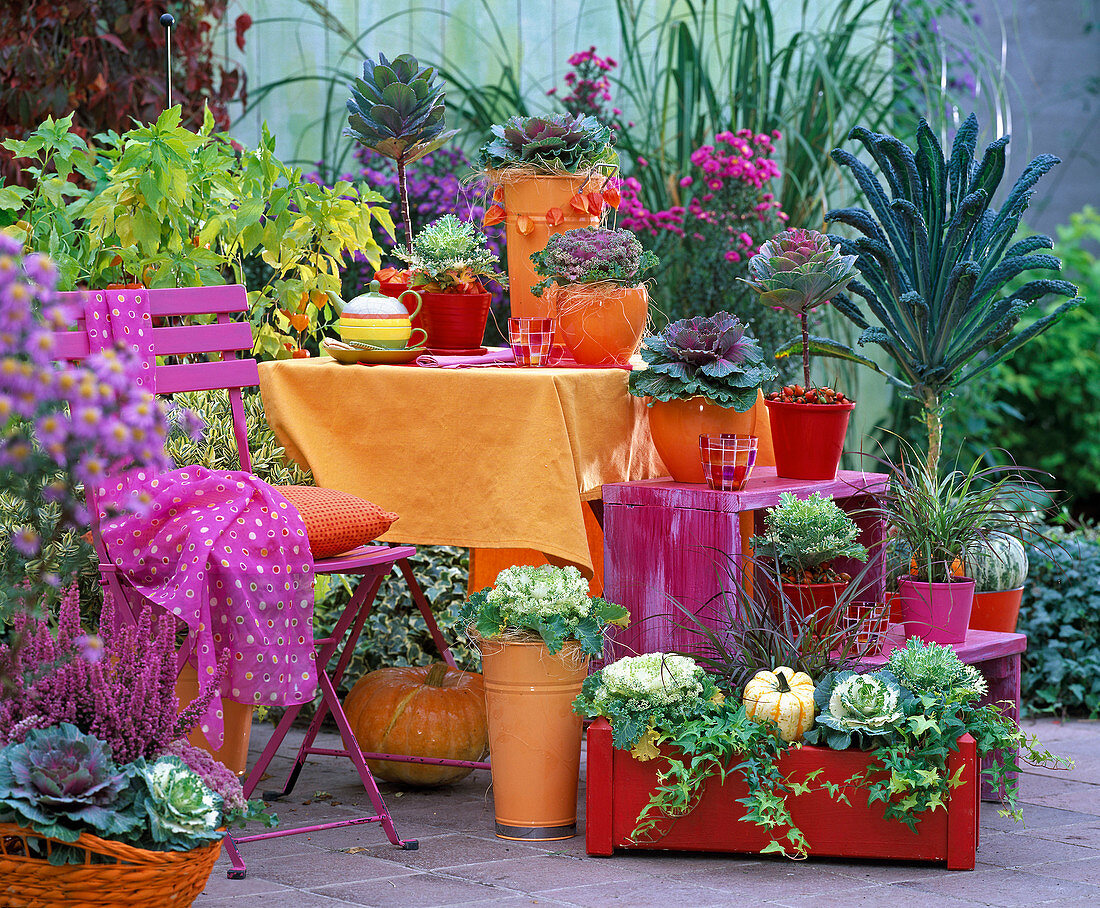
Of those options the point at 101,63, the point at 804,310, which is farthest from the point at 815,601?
the point at 101,63

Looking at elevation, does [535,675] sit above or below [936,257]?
below

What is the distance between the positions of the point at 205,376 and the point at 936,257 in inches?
76.7

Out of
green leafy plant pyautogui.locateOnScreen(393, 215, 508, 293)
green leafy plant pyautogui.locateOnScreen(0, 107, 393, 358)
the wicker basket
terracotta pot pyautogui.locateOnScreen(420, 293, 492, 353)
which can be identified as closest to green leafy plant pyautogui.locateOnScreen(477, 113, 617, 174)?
green leafy plant pyautogui.locateOnScreen(393, 215, 508, 293)

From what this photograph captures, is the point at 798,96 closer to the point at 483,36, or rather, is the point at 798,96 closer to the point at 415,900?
the point at 483,36

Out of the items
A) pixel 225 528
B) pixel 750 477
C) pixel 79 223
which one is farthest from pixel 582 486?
pixel 79 223

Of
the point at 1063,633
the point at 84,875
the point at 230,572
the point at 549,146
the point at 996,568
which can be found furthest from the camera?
the point at 1063,633

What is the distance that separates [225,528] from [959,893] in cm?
160

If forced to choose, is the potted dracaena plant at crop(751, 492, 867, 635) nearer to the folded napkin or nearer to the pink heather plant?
the folded napkin

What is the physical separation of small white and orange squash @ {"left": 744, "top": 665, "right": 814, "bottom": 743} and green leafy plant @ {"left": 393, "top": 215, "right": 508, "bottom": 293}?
122 centimetres

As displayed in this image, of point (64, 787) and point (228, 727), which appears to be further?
point (228, 727)

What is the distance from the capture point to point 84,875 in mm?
2273

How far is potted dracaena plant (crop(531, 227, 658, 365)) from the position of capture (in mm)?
3355

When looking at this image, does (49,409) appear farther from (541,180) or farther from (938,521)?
(938,521)

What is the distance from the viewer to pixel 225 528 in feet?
9.42
